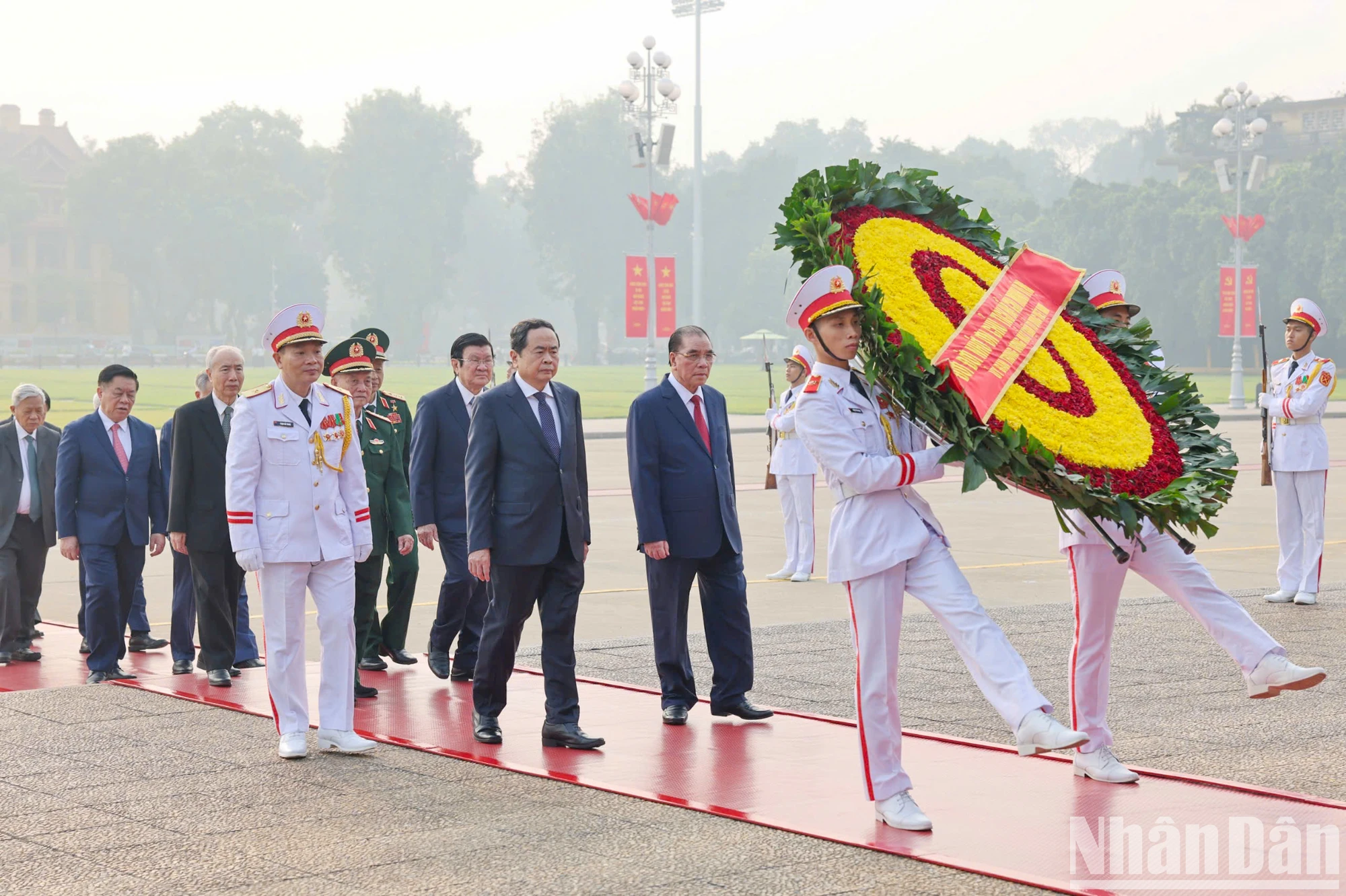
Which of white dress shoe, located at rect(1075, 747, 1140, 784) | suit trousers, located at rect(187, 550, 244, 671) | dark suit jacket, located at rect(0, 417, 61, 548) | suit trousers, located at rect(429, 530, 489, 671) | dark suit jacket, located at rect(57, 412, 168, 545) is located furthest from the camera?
dark suit jacket, located at rect(0, 417, 61, 548)

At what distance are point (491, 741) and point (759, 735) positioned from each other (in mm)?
→ 1152

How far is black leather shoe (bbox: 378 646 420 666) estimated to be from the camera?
28.8ft

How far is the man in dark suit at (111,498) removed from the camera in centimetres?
864

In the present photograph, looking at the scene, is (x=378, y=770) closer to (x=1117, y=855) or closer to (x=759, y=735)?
(x=759, y=735)

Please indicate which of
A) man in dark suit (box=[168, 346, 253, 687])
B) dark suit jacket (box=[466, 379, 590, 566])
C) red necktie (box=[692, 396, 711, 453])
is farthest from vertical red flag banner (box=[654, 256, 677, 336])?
dark suit jacket (box=[466, 379, 590, 566])

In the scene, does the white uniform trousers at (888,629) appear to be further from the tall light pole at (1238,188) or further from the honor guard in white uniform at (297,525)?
the tall light pole at (1238,188)

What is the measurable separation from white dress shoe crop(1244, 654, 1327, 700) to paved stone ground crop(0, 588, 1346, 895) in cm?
68

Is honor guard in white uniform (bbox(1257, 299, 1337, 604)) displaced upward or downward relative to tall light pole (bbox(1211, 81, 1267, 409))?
downward

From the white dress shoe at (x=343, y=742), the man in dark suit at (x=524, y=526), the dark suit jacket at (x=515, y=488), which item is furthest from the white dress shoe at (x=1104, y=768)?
the white dress shoe at (x=343, y=742)

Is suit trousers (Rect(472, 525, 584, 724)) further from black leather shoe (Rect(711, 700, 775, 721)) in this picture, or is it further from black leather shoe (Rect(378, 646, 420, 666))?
black leather shoe (Rect(378, 646, 420, 666))

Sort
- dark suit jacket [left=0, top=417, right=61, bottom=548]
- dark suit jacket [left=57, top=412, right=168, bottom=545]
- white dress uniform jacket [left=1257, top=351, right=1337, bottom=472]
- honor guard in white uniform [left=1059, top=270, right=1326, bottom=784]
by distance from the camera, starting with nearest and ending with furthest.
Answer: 1. honor guard in white uniform [left=1059, top=270, right=1326, bottom=784]
2. dark suit jacket [left=57, top=412, right=168, bottom=545]
3. dark suit jacket [left=0, top=417, right=61, bottom=548]
4. white dress uniform jacket [left=1257, top=351, right=1337, bottom=472]

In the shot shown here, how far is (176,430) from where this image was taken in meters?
8.43

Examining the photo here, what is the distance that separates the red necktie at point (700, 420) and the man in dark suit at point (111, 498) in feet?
11.0

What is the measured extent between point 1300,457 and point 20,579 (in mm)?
8529
